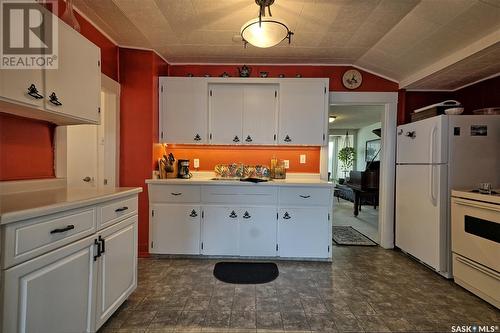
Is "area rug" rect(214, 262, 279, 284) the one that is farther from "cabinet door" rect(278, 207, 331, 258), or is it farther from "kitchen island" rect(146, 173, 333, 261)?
"cabinet door" rect(278, 207, 331, 258)

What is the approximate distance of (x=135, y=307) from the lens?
6.35 ft

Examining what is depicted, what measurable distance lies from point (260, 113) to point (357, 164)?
679 cm

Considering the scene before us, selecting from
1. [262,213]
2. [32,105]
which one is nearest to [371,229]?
[262,213]

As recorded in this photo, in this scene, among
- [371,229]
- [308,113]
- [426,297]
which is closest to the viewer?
[426,297]

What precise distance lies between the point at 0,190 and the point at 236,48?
97.1 inches

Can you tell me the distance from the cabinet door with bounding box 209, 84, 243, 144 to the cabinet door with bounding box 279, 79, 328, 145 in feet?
1.71

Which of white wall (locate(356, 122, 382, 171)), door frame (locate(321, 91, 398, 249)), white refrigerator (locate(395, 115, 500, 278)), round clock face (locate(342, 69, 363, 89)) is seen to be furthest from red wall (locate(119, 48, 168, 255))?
white wall (locate(356, 122, 382, 171))

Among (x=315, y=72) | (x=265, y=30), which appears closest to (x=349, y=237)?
(x=315, y=72)

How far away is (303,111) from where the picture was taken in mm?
3076

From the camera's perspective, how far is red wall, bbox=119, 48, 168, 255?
9.69 feet

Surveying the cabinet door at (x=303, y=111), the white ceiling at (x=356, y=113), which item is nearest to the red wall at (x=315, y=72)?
the cabinet door at (x=303, y=111)

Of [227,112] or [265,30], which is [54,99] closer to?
[265,30]

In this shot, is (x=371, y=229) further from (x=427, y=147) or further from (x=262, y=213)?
(x=262, y=213)

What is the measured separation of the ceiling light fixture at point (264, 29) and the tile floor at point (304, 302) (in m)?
2.10
